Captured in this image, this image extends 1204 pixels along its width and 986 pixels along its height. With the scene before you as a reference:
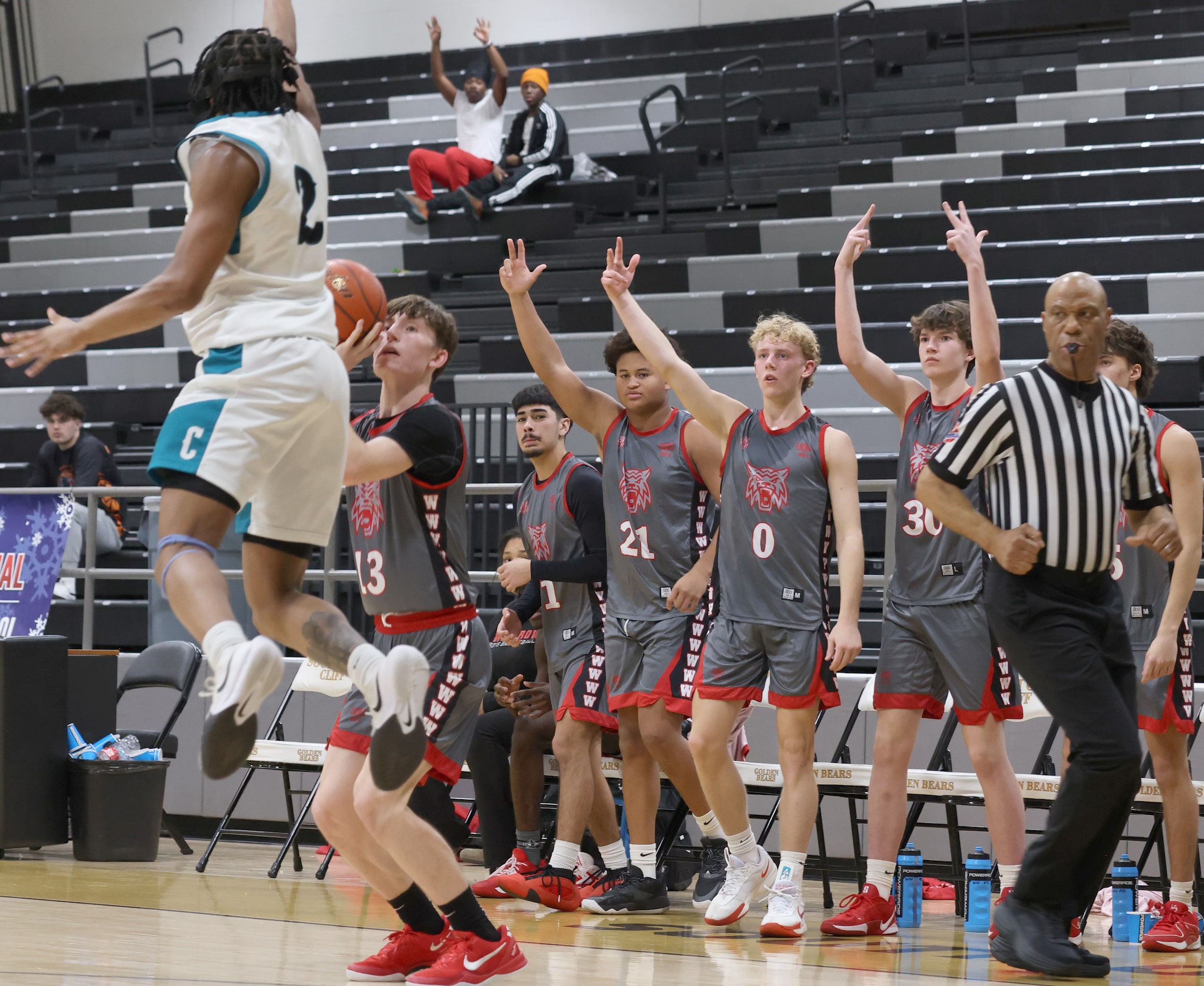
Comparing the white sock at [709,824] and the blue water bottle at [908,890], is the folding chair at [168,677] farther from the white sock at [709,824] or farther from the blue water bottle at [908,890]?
the blue water bottle at [908,890]

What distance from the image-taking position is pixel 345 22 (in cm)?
1564

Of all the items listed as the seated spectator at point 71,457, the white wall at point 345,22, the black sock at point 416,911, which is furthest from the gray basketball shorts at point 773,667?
the white wall at point 345,22

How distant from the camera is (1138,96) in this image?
10.5 metres

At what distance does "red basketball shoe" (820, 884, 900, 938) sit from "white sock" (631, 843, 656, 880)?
0.73 meters

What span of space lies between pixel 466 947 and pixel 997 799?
1.98 meters

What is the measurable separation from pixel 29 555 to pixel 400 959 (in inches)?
172

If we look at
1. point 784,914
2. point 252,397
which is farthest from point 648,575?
point 252,397

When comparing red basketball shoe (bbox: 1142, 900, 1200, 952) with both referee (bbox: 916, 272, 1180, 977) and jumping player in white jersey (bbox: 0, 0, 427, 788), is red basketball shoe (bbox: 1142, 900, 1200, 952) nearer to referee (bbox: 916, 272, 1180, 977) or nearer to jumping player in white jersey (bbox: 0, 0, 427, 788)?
referee (bbox: 916, 272, 1180, 977)

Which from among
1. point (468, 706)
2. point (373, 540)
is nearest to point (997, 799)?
point (468, 706)

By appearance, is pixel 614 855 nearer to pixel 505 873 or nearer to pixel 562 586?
pixel 505 873

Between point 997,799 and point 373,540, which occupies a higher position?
point 373,540

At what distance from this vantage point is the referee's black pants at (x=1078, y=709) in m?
3.97

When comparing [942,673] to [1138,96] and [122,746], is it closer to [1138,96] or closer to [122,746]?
[122,746]

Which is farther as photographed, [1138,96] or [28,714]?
[1138,96]
